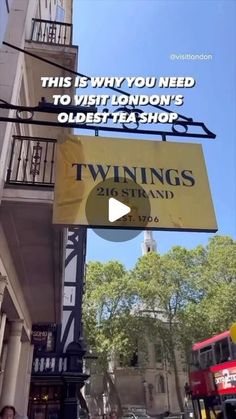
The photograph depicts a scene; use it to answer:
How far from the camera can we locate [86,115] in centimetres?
452

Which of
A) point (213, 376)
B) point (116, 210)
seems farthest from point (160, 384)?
point (116, 210)

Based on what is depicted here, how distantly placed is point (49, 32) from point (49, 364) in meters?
15.5

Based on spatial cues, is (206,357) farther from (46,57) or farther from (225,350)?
(46,57)

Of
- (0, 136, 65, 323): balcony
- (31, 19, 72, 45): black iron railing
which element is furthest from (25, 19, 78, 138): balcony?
(0, 136, 65, 323): balcony

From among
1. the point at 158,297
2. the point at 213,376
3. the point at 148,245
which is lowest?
the point at 213,376

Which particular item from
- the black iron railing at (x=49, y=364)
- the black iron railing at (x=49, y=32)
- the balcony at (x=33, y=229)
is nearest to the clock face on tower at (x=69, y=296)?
the black iron railing at (x=49, y=364)

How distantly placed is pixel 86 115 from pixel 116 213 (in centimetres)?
129

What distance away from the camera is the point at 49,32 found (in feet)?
26.4

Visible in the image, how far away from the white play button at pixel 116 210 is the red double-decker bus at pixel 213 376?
9999mm

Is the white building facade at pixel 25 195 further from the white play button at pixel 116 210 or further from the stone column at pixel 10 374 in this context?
the white play button at pixel 116 210

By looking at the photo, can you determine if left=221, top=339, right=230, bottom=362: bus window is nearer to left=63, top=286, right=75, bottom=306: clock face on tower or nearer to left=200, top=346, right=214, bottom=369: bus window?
left=200, top=346, right=214, bottom=369: bus window

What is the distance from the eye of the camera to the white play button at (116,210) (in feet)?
13.5

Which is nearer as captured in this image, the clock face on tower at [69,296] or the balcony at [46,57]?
the balcony at [46,57]

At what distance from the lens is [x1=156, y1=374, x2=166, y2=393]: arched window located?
4322 cm
